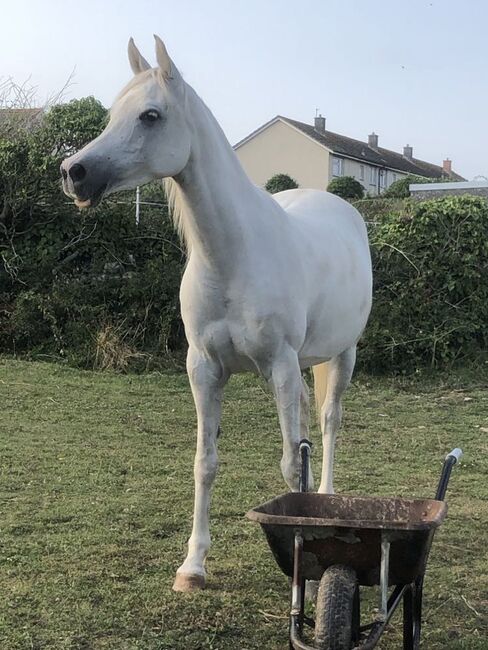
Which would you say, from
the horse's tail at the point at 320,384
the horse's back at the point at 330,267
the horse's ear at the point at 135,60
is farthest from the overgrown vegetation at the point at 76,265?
the horse's ear at the point at 135,60

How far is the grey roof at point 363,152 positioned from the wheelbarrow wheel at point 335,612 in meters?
37.5

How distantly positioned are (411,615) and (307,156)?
3795 centimetres

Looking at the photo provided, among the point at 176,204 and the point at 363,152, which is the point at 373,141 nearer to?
the point at 363,152

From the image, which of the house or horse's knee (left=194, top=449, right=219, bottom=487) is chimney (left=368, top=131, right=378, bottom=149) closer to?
the house

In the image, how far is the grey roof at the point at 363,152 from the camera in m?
39.4

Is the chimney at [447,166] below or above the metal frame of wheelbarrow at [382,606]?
above

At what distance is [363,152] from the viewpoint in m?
42.7

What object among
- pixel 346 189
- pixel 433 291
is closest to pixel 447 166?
pixel 346 189

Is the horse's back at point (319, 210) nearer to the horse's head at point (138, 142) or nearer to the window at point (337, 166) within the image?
the horse's head at point (138, 142)

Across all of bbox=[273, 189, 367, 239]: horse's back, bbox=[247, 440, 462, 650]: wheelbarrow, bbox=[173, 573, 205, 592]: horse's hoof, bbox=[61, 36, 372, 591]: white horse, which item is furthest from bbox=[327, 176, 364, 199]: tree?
bbox=[247, 440, 462, 650]: wheelbarrow

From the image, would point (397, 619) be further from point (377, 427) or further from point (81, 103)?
point (81, 103)

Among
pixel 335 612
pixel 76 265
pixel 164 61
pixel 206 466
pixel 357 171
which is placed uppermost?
pixel 357 171

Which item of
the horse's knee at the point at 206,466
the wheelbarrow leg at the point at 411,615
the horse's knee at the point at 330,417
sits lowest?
the wheelbarrow leg at the point at 411,615

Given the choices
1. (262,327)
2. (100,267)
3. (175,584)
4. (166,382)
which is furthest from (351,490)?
(100,267)
